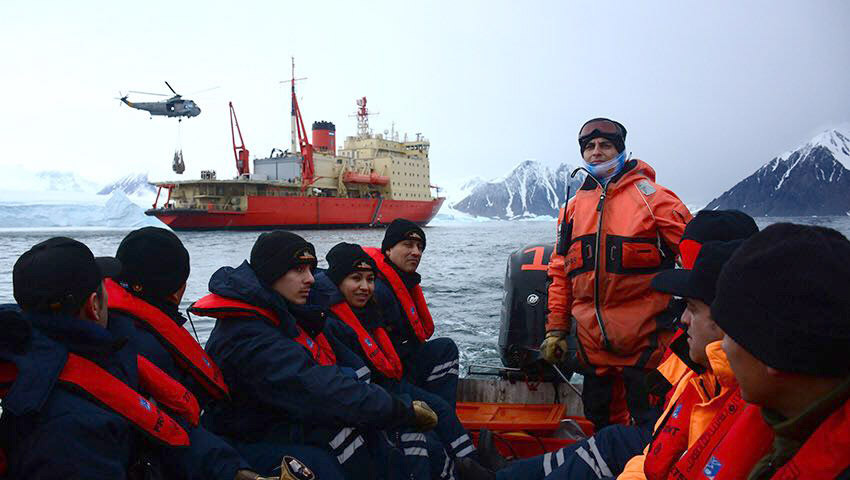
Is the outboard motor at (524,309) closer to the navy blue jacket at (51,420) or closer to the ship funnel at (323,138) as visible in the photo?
the navy blue jacket at (51,420)

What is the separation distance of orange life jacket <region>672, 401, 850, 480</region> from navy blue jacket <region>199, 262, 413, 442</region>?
1.17 metres

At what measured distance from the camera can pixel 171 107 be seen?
3036 centimetres

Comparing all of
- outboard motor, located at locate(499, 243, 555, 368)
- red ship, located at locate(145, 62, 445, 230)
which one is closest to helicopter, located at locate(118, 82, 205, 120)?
red ship, located at locate(145, 62, 445, 230)

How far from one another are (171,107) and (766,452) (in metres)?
33.9

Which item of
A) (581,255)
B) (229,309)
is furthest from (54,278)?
(581,255)

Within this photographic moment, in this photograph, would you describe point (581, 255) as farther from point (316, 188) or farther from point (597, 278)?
point (316, 188)

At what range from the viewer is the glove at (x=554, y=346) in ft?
8.49

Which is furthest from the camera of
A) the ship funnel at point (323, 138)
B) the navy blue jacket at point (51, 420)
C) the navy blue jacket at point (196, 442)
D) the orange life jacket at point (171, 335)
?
the ship funnel at point (323, 138)

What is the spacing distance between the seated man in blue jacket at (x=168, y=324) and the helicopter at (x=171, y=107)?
102 feet

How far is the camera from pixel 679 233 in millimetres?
2236

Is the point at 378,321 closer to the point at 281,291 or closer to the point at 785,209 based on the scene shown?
the point at 281,291

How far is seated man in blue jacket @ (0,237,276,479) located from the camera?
3.98 ft

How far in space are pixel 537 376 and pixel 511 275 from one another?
814mm

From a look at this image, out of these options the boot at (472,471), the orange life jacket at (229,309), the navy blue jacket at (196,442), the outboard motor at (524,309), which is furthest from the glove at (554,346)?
the navy blue jacket at (196,442)
